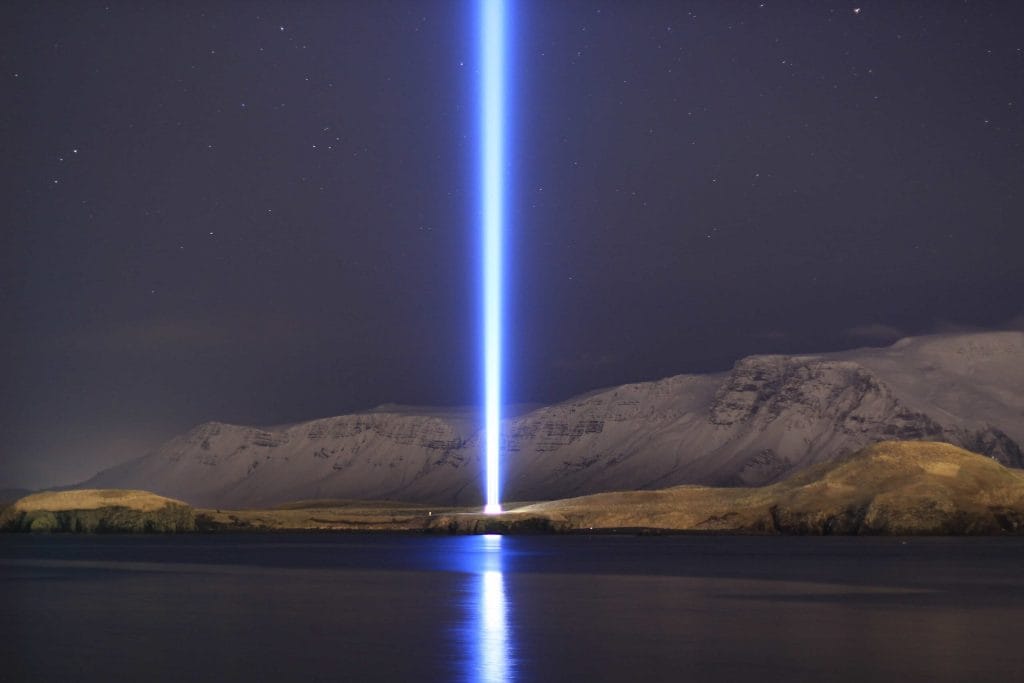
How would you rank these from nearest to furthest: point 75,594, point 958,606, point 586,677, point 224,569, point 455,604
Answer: point 586,677 → point 958,606 → point 455,604 → point 75,594 → point 224,569

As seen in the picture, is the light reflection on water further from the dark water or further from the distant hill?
the distant hill

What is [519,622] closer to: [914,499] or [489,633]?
[489,633]

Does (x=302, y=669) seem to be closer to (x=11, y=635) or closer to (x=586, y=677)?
(x=586, y=677)

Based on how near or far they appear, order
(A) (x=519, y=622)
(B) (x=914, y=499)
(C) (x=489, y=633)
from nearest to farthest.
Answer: (C) (x=489, y=633)
(A) (x=519, y=622)
(B) (x=914, y=499)

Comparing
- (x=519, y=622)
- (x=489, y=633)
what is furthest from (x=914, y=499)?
(x=489, y=633)

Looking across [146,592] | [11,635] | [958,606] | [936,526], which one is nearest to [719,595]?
[958,606]

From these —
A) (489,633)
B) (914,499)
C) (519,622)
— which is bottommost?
(489,633)

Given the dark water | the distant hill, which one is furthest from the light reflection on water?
the distant hill

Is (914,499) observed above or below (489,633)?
above
